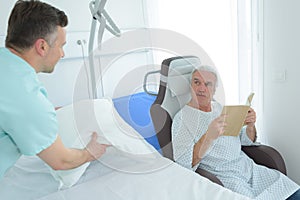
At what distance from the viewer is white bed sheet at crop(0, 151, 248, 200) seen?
1.02 metres

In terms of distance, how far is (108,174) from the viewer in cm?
122

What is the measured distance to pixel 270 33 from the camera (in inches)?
69.1

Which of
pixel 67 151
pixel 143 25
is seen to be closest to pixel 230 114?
pixel 67 151

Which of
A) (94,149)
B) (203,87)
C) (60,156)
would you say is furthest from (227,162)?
(60,156)

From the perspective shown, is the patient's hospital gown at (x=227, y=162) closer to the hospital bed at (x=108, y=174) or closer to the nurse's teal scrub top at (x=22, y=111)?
the hospital bed at (x=108, y=174)

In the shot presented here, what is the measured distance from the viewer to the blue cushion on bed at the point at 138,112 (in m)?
1.71

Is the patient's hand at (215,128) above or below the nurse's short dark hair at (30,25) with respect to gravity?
below

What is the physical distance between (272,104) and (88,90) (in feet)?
4.31

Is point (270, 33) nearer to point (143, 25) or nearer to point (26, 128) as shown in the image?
point (143, 25)

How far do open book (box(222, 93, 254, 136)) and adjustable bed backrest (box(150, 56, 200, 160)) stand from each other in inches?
11.2

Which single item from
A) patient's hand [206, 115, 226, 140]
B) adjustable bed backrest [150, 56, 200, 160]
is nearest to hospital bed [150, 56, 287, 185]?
adjustable bed backrest [150, 56, 200, 160]

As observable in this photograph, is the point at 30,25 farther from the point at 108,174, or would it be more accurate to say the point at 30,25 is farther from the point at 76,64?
the point at 76,64

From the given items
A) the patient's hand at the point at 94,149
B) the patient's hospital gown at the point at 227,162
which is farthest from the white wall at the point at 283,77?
the patient's hand at the point at 94,149

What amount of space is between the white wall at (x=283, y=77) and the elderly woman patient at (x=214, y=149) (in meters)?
0.31
